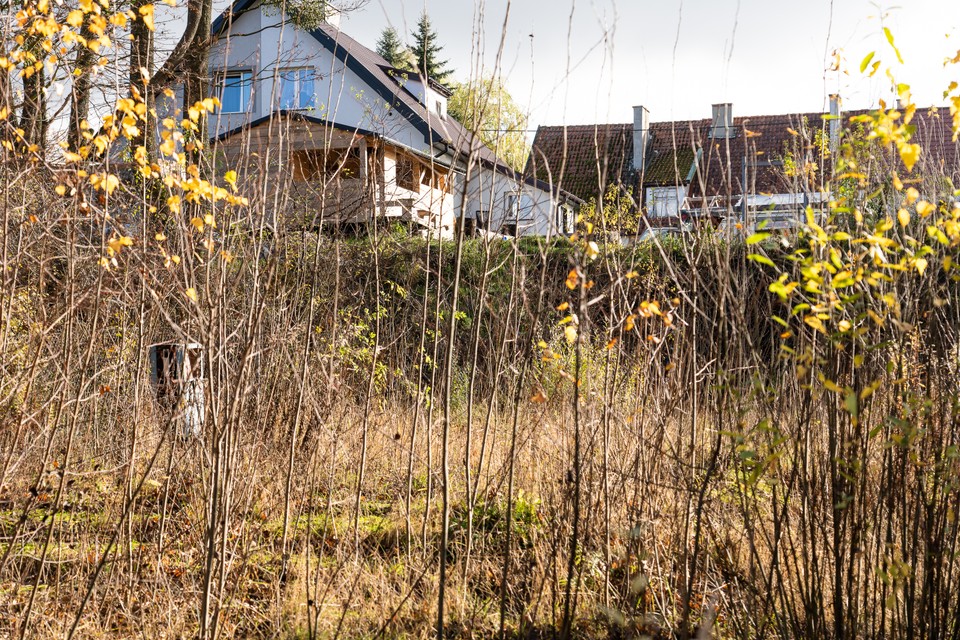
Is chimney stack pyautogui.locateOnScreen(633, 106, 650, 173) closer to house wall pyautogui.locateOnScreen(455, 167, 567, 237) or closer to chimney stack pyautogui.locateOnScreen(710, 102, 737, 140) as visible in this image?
chimney stack pyautogui.locateOnScreen(710, 102, 737, 140)

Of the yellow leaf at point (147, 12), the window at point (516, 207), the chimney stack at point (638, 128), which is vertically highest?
the chimney stack at point (638, 128)

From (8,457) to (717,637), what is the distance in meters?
2.29

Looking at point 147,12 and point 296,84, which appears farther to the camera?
point 296,84

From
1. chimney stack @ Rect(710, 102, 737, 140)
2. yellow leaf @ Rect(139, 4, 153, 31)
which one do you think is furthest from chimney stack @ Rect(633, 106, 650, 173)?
yellow leaf @ Rect(139, 4, 153, 31)

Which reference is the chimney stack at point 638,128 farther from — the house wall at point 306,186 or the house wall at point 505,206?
the house wall at point 505,206

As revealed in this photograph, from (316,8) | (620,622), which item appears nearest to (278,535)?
(620,622)

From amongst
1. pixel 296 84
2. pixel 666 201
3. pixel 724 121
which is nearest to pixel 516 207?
pixel 666 201

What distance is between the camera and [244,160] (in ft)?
8.23

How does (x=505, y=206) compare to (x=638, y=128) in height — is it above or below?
below

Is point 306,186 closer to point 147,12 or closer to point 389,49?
point 147,12

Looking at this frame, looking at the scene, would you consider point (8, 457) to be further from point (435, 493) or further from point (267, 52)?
point (267, 52)

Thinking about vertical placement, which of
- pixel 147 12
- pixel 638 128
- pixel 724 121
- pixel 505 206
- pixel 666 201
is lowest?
pixel 666 201

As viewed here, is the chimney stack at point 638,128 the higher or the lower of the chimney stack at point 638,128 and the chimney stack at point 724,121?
the higher

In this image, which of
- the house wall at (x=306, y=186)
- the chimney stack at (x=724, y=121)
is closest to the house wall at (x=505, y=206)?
the house wall at (x=306, y=186)
